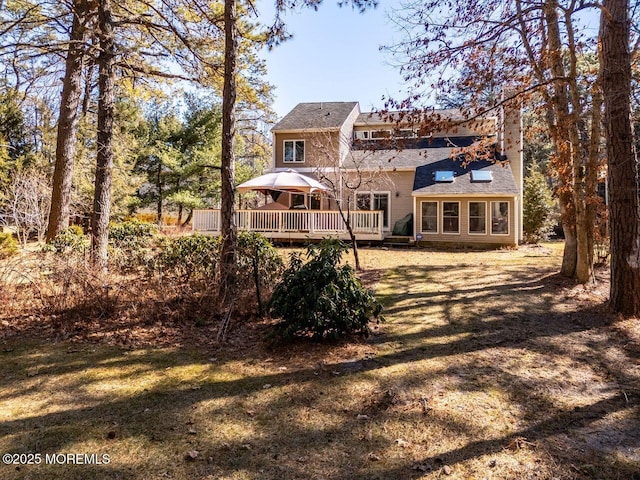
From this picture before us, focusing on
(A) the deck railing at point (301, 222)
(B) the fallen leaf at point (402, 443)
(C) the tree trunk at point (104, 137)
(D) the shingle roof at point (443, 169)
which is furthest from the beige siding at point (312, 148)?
(B) the fallen leaf at point (402, 443)

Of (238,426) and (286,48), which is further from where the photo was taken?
(286,48)

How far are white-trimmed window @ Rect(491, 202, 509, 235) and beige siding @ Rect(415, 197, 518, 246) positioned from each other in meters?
0.12

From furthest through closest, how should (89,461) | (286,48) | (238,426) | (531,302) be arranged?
(286,48), (531,302), (238,426), (89,461)

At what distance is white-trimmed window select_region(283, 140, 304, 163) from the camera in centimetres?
1894

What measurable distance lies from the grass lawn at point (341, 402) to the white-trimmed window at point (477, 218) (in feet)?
33.7

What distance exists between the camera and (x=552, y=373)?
149 inches

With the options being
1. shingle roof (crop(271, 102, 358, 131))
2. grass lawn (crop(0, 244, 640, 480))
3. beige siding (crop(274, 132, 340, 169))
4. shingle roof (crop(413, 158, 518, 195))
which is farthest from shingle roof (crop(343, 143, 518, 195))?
grass lawn (crop(0, 244, 640, 480))

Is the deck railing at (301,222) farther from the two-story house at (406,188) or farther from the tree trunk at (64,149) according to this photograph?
the tree trunk at (64,149)

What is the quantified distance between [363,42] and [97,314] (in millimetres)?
7862

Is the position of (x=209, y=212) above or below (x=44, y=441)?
above

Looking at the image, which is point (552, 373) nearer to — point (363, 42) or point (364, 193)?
point (363, 42)

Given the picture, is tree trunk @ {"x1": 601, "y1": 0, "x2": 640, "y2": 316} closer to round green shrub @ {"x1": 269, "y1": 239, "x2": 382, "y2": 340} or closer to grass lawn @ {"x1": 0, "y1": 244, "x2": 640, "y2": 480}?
grass lawn @ {"x1": 0, "y1": 244, "x2": 640, "y2": 480}

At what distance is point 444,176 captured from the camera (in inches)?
639

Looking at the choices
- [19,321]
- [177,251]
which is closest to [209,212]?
[177,251]
